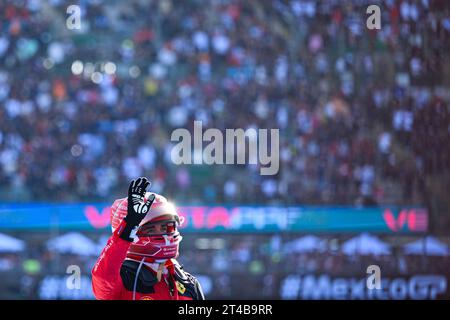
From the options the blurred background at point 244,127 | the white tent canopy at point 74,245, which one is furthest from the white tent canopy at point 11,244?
the white tent canopy at point 74,245

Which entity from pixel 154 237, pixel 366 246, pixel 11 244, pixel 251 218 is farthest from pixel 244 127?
pixel 154 237

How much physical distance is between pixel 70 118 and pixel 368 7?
310 cm

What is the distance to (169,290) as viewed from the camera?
450cm

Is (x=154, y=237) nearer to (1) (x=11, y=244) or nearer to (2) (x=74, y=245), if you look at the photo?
(2) (x=74, y=245)

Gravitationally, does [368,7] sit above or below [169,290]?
above

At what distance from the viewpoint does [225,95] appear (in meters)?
8.04

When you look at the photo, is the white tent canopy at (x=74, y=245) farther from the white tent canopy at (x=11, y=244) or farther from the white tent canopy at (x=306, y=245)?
the white tent canopy at (x=306, y=245)

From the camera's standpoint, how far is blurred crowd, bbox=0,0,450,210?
7.73 m

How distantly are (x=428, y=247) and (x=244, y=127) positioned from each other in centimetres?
211

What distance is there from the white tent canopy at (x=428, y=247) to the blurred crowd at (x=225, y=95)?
1.37 feet

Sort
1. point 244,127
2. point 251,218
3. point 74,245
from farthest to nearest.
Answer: point 251,218 < point 74,245 < point 244,127

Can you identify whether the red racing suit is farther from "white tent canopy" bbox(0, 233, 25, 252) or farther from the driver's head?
"white tent canopy" bbox(0, 233, 25, 252)

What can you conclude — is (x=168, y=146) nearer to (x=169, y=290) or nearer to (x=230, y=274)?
(x=230, y=274)

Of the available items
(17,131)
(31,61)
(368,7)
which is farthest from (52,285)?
(368,7)
